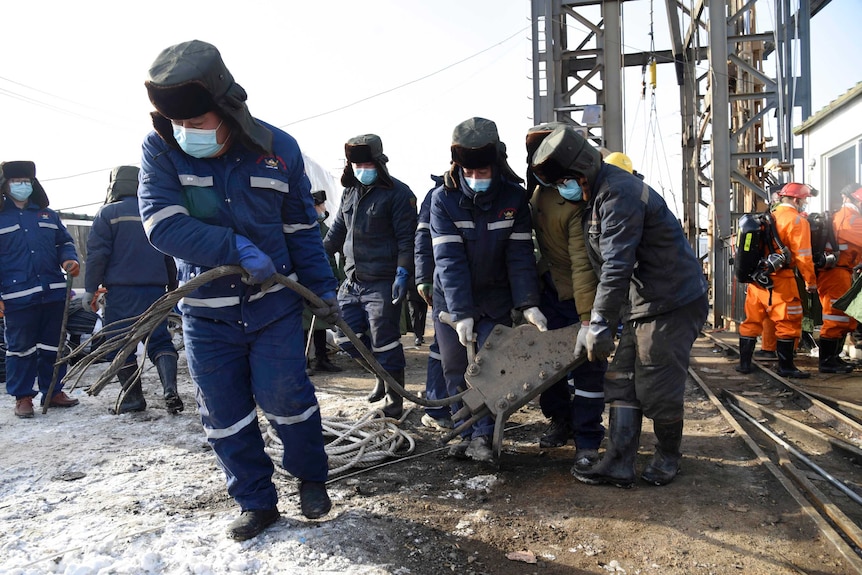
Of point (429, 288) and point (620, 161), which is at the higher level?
point (620, 161)

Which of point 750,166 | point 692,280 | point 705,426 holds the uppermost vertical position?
Result: point 750,166

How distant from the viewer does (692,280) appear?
10.9 ft

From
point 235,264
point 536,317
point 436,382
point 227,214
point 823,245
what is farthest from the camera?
point 823,245

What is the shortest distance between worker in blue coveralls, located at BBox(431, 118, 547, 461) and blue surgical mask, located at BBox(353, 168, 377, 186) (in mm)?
1187

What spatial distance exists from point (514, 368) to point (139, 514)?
1970 millimetres

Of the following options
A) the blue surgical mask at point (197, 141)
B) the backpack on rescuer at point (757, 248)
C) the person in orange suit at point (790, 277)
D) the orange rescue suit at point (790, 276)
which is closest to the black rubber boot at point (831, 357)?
the person in orange suit at point (790, 277)

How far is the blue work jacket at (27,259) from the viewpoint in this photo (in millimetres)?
5367

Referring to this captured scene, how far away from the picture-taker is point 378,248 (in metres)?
4.97

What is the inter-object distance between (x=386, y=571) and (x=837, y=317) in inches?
238

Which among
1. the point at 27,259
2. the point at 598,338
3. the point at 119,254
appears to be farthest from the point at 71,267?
the point at 598,338

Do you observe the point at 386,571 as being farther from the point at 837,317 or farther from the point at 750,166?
the point at 750,166

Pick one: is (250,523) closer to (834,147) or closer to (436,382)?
(436,382)

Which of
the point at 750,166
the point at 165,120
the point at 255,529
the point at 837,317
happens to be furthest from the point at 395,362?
the point at 750,166

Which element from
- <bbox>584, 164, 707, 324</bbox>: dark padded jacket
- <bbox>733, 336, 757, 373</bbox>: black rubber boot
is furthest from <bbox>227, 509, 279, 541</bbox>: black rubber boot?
<bbox>733, 336, 757, 373</bbox>: black rubber boot
